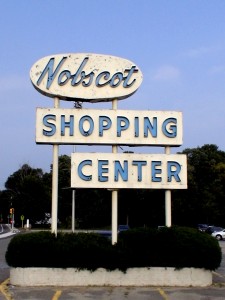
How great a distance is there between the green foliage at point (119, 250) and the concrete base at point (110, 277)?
0.49 feet

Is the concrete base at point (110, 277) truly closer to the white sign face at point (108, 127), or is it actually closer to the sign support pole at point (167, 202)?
the sign support pole at point (167, 202)

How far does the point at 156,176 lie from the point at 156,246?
2158mm

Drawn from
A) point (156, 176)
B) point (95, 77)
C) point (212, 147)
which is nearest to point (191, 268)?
point (156, 176)

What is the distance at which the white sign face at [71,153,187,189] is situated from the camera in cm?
1450

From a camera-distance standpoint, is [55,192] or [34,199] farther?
[34,199]

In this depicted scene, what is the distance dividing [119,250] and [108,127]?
12.4 feet

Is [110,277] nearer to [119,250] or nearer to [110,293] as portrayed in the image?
[119,250]

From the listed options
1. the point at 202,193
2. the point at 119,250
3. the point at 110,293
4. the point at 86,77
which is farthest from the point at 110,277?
the point at 202,193

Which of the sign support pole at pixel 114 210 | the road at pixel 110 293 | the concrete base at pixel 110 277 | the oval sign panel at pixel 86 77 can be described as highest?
the oval sign panel at pixel 86 77

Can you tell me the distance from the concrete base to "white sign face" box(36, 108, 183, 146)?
3.83 metres

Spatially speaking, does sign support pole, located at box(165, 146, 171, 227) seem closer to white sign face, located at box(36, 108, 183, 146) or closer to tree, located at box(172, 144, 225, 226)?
white sign face, located at box(36, 108, 183, 146)

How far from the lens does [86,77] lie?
1495 cm

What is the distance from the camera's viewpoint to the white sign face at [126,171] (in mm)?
14500

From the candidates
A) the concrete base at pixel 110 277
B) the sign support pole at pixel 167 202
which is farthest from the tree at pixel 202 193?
the concrete base at pixel 110 277
